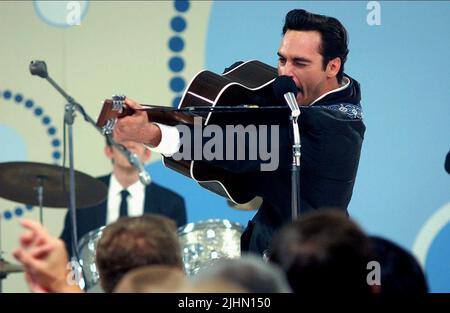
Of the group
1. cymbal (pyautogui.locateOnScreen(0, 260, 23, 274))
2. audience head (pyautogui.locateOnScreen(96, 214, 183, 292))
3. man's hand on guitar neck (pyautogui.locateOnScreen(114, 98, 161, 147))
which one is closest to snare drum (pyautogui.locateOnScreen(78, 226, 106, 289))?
cymbal (pyautogui.locateOnScreen(0, 260, 23, 274))

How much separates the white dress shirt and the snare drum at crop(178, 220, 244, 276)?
394 millimetres

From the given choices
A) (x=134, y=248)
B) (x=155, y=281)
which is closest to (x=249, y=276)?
(x=155, y=281)

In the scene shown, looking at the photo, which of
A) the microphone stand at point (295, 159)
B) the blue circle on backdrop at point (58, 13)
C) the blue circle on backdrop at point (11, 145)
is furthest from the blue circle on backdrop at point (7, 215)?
the microphone stand at point (295, 159)

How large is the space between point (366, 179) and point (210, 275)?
334 cm

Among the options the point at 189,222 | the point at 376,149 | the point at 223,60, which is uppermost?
the point at 223,60

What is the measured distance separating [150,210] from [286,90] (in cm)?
143

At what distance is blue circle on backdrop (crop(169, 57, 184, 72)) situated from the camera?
5121mm

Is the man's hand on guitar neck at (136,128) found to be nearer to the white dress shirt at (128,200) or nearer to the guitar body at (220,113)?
the guitar body at (220,113)

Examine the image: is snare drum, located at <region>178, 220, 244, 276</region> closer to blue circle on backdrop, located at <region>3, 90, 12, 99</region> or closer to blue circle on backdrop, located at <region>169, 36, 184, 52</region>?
blue circle on backdrop, located at <region>169, 36, 184, 52</region>

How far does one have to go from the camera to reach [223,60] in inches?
201

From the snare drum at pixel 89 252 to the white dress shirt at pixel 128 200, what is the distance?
0.41 meters
